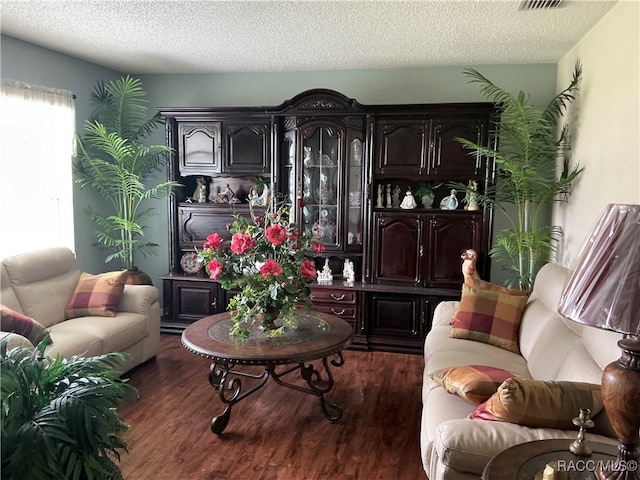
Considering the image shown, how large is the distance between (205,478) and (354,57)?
342cm

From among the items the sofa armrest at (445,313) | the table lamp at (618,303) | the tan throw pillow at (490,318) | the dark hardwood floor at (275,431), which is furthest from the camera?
the sofa armrest at (445,313)

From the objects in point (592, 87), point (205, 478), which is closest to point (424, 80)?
point (592, 87)

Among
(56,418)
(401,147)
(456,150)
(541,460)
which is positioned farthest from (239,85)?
(541,460)

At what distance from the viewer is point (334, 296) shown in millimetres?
4473

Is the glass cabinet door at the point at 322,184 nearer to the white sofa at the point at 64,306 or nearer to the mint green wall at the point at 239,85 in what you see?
the mint green wall at the point at 239,85

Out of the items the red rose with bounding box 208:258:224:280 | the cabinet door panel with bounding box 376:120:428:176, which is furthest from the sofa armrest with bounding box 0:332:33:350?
the cabinet door panel with bounding box 376:120:428:176

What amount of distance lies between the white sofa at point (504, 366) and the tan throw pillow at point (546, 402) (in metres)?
0.03

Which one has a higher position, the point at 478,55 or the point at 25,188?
the point at 478,55

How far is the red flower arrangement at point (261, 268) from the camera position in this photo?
2.93 meters

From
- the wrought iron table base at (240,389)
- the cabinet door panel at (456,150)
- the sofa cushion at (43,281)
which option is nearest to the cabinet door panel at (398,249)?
the cabinet door panel at (456,150)

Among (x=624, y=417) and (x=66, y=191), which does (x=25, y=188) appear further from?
(x=624, y=417)

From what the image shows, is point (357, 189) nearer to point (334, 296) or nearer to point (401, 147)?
point (401, 147)

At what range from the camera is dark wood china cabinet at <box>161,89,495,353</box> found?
169 inches

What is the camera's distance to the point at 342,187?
452cm
